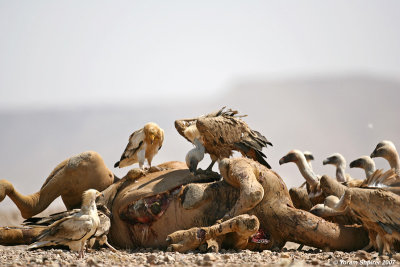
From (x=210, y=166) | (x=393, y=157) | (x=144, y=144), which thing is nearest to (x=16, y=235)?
(x=144, y=144)

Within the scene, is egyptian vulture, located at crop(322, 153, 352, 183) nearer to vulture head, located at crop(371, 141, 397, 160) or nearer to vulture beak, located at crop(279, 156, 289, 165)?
vulture head, located at crop(371, 141, 397, 160)

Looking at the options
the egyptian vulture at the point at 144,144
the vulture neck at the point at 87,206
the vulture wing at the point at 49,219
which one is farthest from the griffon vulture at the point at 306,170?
the vulture wing at the point at 49,219

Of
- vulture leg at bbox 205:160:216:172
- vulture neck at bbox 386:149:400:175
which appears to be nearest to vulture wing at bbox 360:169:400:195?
vulture leg at bbox 205:160:216:172

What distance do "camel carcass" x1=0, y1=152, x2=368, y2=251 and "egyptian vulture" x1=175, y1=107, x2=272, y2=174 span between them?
0.50 metres

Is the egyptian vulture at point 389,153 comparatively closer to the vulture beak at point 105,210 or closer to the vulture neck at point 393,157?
the vulture neck at point 393,157

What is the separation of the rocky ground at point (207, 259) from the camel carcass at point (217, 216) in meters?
0.34

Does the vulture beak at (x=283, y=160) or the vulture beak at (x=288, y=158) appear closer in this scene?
the vulture beak at (x=288, y=158)

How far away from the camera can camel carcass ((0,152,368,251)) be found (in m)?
9.24

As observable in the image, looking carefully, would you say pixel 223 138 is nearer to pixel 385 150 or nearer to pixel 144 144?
pixel 144 144

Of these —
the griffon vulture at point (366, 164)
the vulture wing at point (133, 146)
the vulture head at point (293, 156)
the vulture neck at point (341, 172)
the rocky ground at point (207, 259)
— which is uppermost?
the vulture wing at point (133, 146)

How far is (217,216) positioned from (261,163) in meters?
1.43

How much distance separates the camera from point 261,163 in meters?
10.8

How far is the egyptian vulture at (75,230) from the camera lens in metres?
8.87

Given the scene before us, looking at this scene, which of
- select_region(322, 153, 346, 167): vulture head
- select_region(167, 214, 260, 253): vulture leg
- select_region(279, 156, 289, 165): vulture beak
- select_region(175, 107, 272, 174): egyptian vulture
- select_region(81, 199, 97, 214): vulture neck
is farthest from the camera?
select_region(322, 153, 346, 167): vulture head
